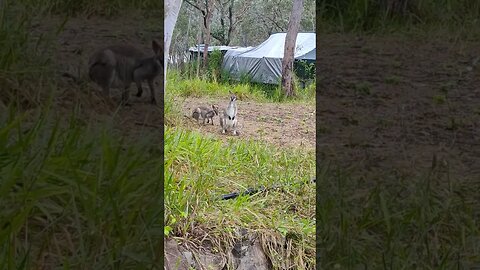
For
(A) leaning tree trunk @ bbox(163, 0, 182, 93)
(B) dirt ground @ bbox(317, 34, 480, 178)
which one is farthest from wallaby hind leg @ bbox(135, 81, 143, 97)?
(B) dirt ground @ bbox(317, 34, 480, 178)

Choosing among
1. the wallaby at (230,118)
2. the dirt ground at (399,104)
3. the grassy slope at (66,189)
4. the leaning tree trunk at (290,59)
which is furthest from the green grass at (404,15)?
the grassy slope at (66,189)

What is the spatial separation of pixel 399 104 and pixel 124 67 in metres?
0.90

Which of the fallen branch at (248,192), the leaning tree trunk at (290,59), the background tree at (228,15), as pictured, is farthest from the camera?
the background tree at (228,15)

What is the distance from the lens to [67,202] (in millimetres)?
819

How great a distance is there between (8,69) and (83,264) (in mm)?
362

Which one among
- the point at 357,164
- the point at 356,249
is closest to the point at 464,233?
the point at 356,249

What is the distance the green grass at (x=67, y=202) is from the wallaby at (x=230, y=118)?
1327mm

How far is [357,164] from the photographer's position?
1571mm

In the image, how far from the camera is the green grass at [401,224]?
3.94ft

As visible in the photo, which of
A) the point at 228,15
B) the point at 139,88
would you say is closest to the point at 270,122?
the point at 139,88

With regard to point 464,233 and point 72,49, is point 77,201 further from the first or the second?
point 464,233

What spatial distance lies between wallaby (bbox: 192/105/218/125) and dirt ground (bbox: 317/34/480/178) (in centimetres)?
45

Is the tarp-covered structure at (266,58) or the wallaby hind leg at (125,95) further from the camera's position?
the tarp-covered structure at (266,58)

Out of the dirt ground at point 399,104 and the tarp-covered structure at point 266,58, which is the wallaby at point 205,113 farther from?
the tarp-covered structure at point 266,58
